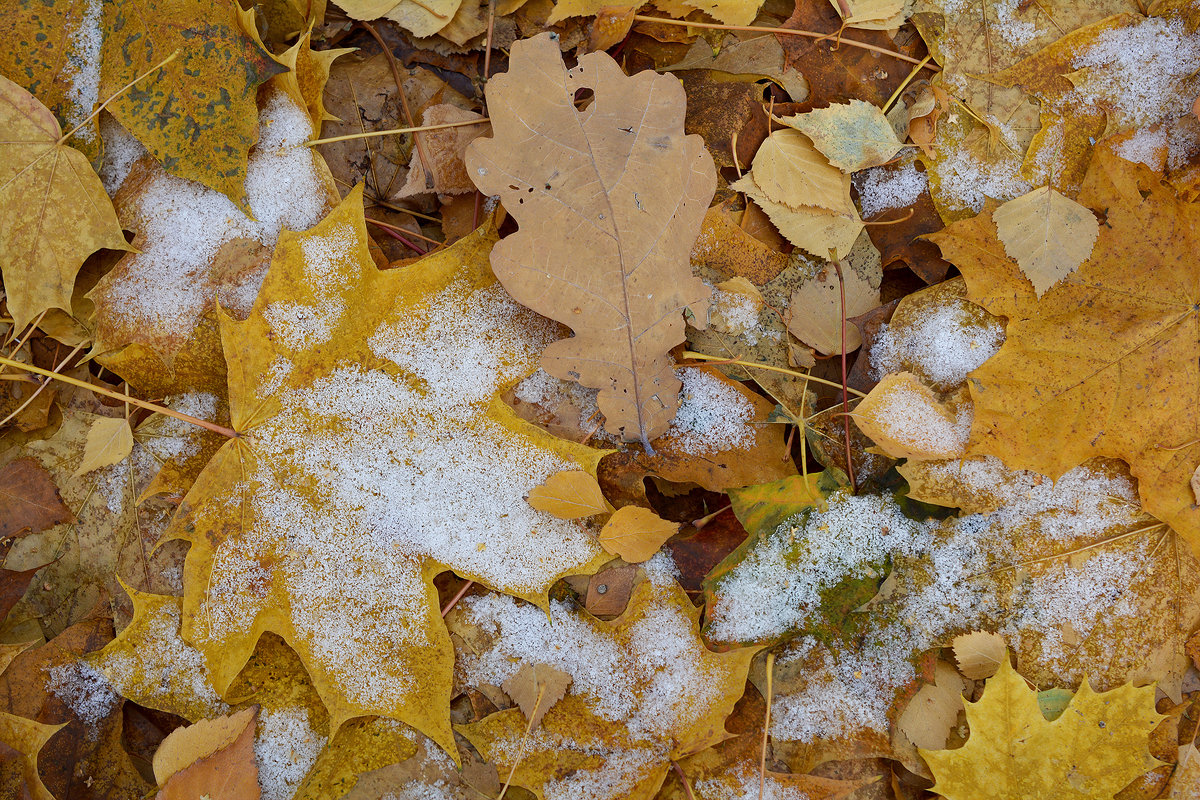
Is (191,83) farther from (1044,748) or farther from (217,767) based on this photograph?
(1044,748)

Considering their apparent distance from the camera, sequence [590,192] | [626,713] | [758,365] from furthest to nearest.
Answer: [758,365], [626,713], [590,192]

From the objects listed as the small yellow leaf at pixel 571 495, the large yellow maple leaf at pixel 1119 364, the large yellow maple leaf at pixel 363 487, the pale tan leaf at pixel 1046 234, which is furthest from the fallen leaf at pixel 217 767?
the pale tan leaf at pixel 1046 234

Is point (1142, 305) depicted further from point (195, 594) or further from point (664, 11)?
point (195, 594)

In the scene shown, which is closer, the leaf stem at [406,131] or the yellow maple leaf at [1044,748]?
the yellow maple leaf at [1044,748]

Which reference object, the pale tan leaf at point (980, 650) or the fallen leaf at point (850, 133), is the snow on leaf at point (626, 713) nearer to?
the pale tan leaf at point (980, 650)

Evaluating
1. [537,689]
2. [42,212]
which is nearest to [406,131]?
[42,212]
